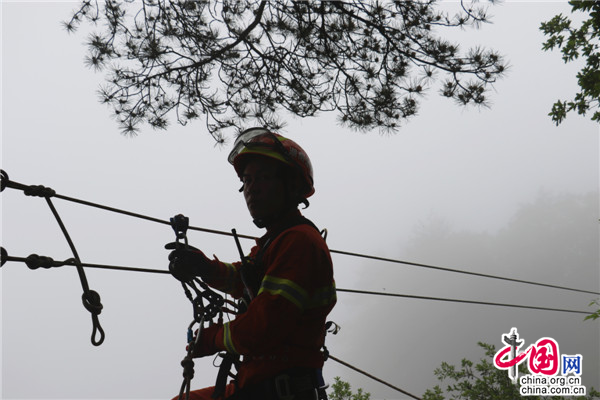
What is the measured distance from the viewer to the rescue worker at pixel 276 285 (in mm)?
1716


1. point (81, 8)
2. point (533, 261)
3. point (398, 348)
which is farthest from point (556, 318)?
point (81, 8)

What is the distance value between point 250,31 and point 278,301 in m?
4.33

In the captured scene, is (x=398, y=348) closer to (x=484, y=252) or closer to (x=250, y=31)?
(x=484, y=252)

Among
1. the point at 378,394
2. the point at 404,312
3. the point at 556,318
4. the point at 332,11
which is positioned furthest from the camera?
the point at 404,312

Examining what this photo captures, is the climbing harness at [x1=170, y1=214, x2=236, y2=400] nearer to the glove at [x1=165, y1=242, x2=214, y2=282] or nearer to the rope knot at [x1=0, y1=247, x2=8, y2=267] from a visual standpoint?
the glove at [x1=165, y1=242, x2=214, y2=282]

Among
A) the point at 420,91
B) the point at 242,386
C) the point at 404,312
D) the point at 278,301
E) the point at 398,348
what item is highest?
the point at 404,312

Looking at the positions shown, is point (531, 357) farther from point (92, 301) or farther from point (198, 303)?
point (92, 301)

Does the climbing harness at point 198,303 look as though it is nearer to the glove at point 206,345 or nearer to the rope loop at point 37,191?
the glove at point 206,345

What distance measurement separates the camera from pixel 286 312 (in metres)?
1.70

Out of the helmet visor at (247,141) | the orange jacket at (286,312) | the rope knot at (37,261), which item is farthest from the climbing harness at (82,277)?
the helmet visor at (247,141)

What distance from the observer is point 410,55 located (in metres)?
5.30

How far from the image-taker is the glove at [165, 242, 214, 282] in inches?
81.9

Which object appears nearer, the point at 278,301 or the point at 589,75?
the point at 278,301

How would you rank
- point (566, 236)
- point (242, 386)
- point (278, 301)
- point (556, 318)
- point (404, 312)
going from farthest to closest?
point (404, 312) < point (566, 236) < point (556, 318) < point (242, 386) < point (278, 301)
